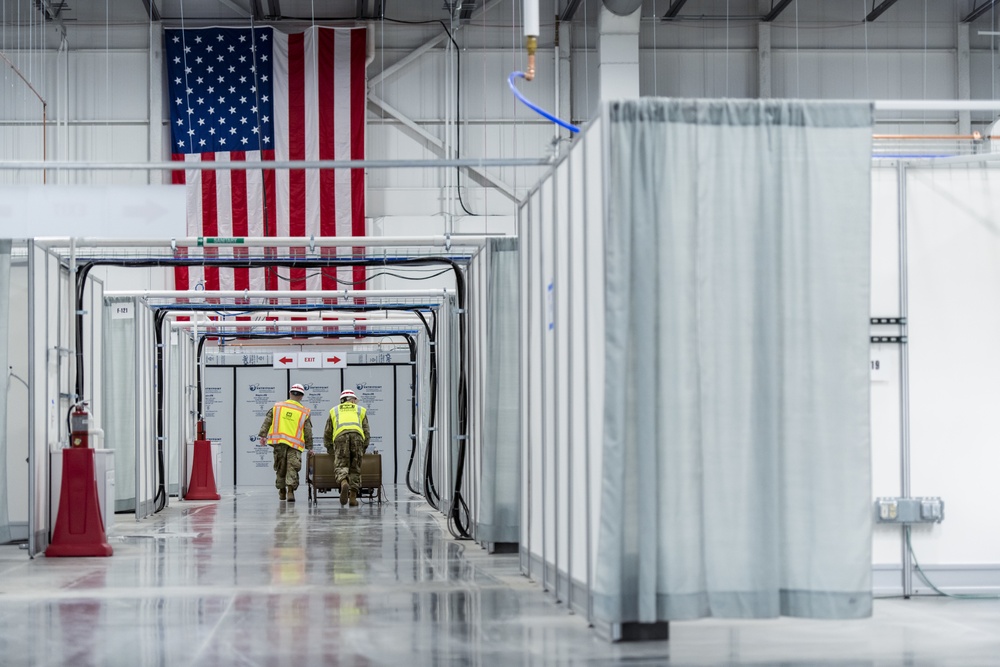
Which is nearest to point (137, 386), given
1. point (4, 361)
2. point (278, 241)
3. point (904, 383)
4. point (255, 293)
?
point (255, 293)

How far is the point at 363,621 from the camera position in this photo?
699 cm

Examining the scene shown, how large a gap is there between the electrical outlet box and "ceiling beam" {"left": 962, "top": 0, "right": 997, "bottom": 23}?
15.7 metres

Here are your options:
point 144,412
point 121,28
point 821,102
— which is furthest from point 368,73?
point 821,102

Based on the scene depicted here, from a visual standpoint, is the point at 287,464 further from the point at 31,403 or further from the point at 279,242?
the point at 31,403

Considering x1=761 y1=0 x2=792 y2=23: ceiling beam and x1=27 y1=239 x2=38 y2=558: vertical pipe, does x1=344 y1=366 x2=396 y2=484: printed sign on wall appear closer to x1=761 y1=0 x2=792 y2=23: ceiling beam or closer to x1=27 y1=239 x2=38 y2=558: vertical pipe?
x1=761 y1=0 x2=792 y2=23: ceiling beam

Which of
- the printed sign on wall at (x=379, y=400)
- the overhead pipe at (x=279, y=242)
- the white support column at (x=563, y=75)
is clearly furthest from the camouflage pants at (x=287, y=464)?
the printed sign on wall at (x=379, y=400)

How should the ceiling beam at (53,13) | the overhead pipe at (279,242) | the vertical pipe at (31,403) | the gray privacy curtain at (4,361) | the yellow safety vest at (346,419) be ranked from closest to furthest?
the vertical pipe at (31,403) < the gray privacy curtain at (4,361) < the overhead pipe at (279,242) < the yellow safety vest at (346,419) < the ceiling beam at (53,13)

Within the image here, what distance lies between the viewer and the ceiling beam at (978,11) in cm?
2114

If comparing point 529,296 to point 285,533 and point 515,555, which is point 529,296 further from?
point 285,533

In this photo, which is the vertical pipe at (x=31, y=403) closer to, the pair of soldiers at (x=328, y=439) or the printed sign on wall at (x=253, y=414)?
the pair of soldiers at (x=328, y=439)

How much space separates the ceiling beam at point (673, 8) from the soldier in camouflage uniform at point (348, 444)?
860cm

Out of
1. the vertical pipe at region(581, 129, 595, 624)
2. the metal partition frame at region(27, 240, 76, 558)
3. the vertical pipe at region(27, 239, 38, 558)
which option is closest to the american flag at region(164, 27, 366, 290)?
the metal partition frame at region(27, 240, 76, 558)

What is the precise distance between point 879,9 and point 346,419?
36.3ft

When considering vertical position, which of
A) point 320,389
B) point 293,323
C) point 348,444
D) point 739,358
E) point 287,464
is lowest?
point 287,464
